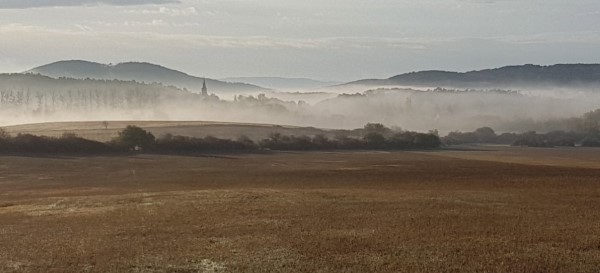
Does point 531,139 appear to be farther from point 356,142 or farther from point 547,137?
point 356,142

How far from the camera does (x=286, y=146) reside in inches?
5123

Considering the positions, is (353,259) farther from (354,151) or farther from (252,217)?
(354,151)

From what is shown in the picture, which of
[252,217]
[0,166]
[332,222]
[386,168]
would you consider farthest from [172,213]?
[0,166]

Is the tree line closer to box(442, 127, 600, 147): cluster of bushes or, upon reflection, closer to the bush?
box(442, 127, 600, 147): cluster of bushes

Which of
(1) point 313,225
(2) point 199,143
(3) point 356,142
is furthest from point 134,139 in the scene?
(1) point 313,225

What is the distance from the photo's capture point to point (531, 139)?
15700 centimetres

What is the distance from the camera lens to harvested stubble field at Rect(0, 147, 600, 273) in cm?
2856

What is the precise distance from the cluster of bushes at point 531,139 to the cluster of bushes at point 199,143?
19115 mm

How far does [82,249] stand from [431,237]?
1560 centimetres

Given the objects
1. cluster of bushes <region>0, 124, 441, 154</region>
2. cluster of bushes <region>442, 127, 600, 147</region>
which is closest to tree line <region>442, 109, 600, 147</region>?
cluster of bushes <region>442, 127, 600, 147</region>

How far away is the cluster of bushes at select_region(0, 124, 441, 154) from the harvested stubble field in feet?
128

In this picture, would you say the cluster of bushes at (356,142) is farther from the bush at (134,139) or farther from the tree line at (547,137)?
the bush at (134,139)

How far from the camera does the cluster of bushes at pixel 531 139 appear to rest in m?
153

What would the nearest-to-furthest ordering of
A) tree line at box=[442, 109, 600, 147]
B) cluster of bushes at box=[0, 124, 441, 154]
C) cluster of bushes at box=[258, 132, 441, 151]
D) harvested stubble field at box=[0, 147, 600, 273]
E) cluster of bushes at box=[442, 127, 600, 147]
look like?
1. harvested stubble field at box=[0, 147, 600, 273]
2. cluster of bushes at box=[0, 124, 441, 154]
3. cluster of bushes at box=[258, 132, 441, 151]
4. cluster of bushes at box=[442, 127, 600, 147]
5. tree line at box=[442, 109, 600, 147]
